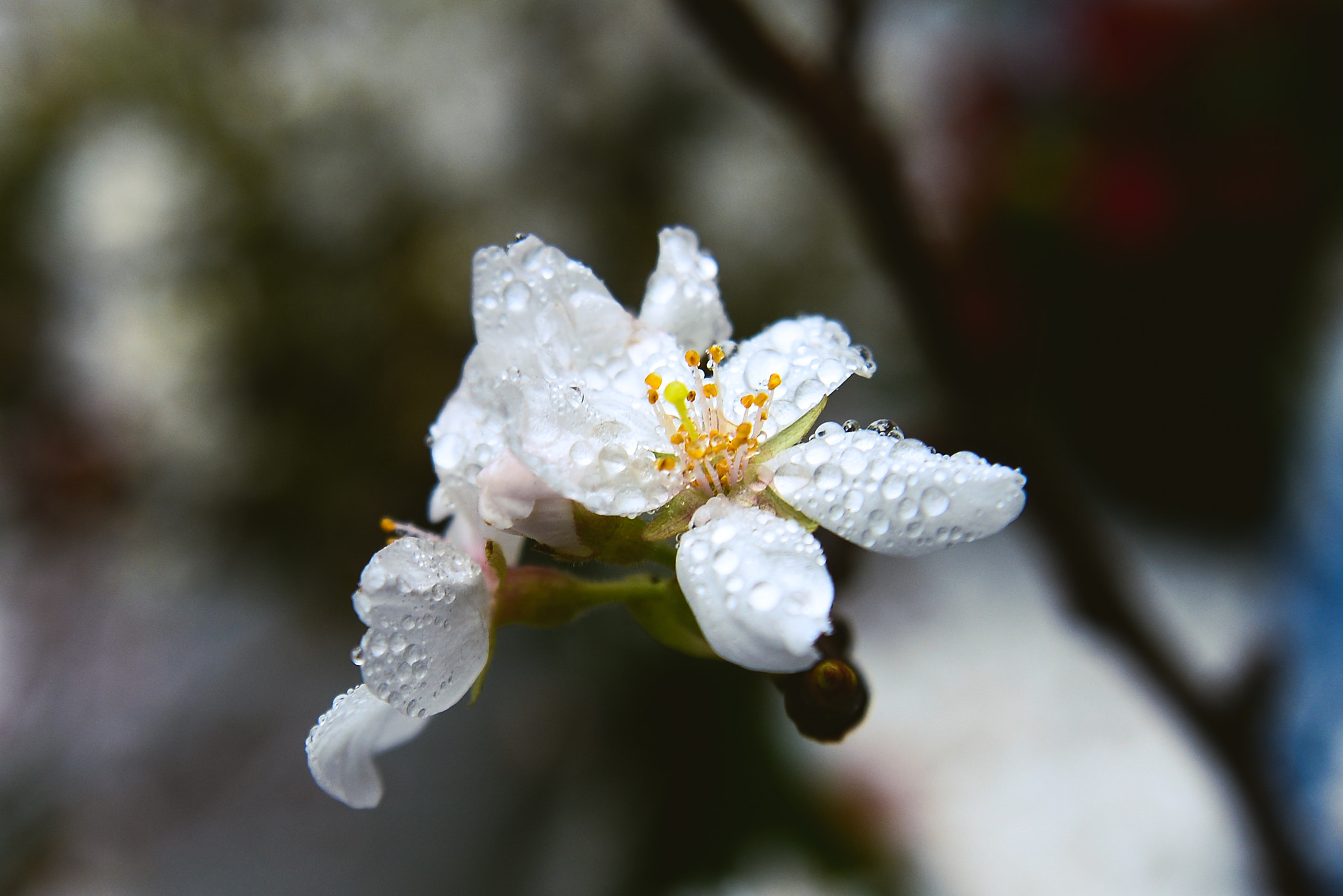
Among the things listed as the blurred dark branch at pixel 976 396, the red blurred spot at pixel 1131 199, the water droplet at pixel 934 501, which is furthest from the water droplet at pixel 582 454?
the red blurred spot at pixel 1131 199

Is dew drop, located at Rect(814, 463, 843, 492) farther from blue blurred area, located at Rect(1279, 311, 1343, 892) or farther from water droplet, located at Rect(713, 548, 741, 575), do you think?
blue blurred area, located at Rect(1279, 311, 1343, 892)

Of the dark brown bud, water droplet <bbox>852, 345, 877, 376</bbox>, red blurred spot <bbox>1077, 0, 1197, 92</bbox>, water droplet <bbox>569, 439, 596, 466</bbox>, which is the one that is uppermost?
red blurred spot <bbox>1077, 0, 1197, 92</bbox>

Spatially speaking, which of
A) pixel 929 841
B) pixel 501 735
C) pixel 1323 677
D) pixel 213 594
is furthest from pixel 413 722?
pixel 213 594

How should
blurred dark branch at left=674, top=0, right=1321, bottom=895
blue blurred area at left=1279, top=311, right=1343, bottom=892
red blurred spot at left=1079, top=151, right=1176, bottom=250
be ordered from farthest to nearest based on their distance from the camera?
1. red blurred spot at left=1079, top=151, right=1176, bottom=250
2. blue blurred area at left=1279, top=311, right=1343, bottom=892
3. blurred dark branch at left=674, top=0, right=1321, bottom=895

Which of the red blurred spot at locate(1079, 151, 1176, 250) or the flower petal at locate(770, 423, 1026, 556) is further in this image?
the red blurred spot at locate(1079, 151, 1176, 250)

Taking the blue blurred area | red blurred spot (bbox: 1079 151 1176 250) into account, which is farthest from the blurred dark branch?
red blurred spot (bbox: 1079 151 1176 250)

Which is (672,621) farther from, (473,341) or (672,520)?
(473,341)

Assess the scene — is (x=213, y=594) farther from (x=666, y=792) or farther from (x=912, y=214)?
(x=912, y=214)

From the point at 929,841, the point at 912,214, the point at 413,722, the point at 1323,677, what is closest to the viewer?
the point at 413,722
